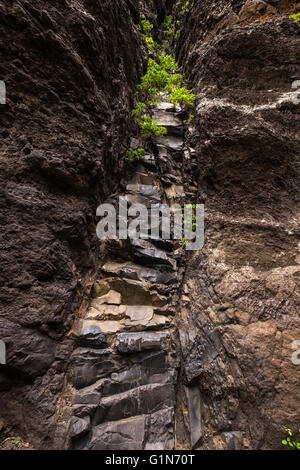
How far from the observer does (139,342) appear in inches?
154

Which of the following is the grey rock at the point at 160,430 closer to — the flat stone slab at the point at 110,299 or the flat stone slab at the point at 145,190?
the flat stone slab at the point at 110,299

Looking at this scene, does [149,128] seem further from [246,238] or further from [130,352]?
[130,352]

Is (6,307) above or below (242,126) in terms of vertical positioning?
below

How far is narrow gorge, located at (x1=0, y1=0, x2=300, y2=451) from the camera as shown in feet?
10.2

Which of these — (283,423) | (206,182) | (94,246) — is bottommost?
(283,423)

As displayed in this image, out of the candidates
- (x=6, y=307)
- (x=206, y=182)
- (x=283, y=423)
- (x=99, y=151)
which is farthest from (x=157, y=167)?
(x=283, y=423)

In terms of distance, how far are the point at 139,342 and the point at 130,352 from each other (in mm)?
254

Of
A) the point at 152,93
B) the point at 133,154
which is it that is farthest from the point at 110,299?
the point at 152,93

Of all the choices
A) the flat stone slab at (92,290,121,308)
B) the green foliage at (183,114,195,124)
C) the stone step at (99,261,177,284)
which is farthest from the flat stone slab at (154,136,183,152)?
the flat stone slab at (92,290,121,308)

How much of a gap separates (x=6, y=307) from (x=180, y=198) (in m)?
4.99

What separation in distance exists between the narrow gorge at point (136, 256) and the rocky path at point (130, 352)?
0.03 m

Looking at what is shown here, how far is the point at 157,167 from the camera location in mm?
6367

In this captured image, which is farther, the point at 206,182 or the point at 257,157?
the point at 206,182

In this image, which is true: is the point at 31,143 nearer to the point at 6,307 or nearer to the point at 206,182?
the point at 6,307
